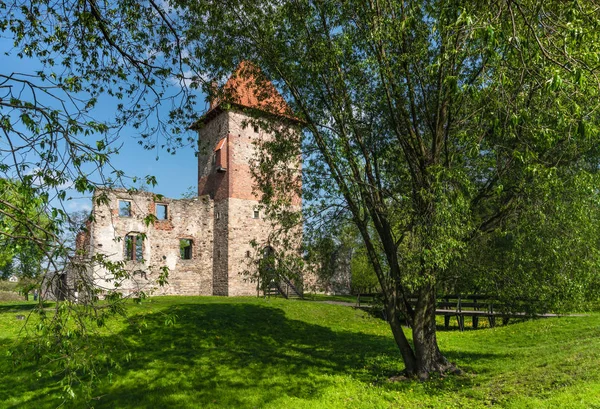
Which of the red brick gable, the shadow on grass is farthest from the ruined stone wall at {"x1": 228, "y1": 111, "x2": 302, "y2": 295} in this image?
the red brick gable

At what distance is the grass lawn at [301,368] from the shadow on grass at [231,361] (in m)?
0.02

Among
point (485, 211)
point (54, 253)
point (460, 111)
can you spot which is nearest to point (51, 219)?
point (54, 253)

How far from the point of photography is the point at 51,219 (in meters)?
4.50

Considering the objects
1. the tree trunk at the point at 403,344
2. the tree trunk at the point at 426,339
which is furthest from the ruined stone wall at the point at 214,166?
the tree trunk at the point at 426,339

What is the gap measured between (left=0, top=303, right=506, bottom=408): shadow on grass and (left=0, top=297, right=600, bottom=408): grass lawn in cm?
2

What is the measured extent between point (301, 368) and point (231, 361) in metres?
1.66

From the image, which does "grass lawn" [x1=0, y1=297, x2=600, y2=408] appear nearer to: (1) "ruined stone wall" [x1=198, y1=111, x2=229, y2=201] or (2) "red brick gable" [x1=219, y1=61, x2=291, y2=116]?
(2) "red brick gable" [x1=219, y1=61, x2=291, y2=116]

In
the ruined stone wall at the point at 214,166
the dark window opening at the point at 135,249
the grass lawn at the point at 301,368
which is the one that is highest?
the ruined stone wall at the point at 214,166

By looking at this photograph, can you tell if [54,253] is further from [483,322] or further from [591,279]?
[483,322]

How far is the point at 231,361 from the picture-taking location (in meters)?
10.2

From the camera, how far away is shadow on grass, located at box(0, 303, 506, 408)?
818 cm

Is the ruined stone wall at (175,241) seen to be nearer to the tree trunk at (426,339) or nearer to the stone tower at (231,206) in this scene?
the stone tower at (231,206)

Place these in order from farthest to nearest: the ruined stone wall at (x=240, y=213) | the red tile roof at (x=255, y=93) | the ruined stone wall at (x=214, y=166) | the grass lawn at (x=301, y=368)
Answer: the ruined stone wall at (x=214, y=166) → the ruined stone wall at (x=240, y=213) → the red tile roof at (x=255, y=93) → the grass lawn at (x=301, y=368)

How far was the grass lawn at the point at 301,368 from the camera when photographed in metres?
7.86
